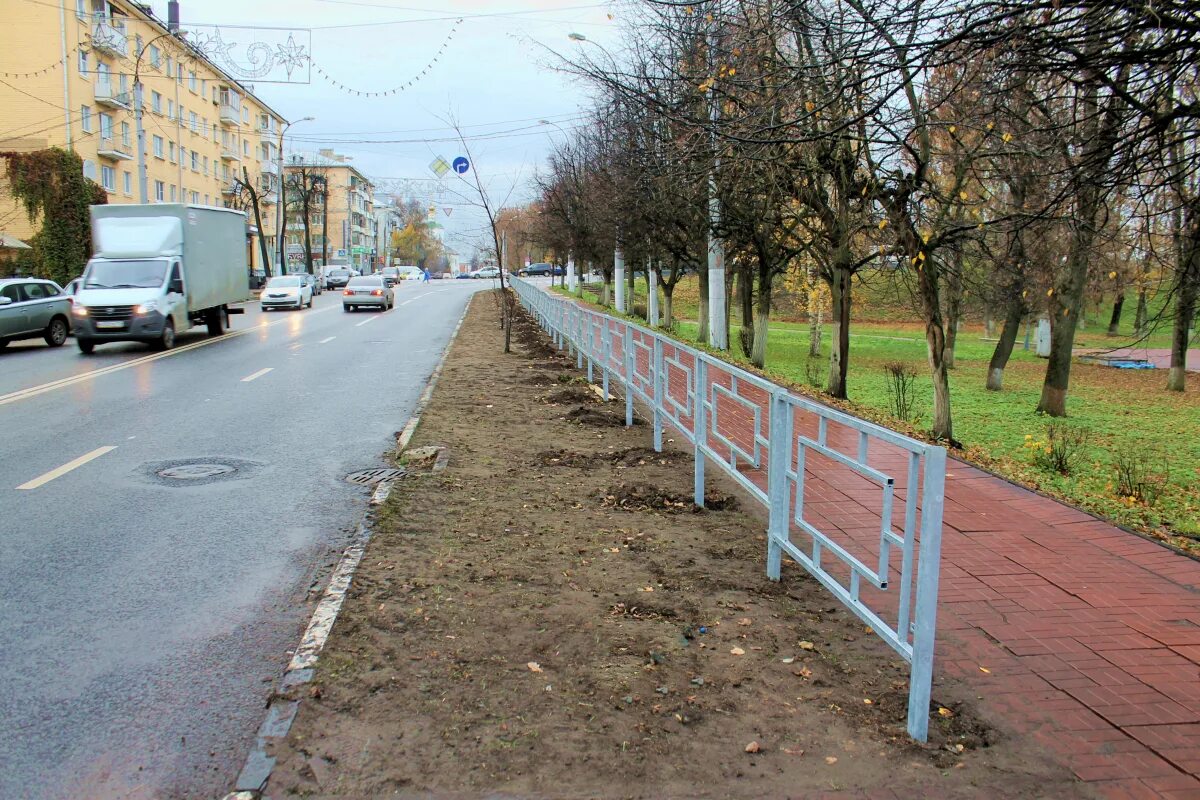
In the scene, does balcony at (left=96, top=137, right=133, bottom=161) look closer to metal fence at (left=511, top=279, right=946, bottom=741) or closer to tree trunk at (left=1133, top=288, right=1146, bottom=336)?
tree trunk at (left=1133, top=288, right=1146, bottom=336)

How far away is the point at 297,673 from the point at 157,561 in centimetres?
226

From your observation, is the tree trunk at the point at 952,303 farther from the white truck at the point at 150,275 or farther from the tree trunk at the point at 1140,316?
the white truck at the point at 150,275

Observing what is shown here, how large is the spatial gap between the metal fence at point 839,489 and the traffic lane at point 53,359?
11191mm

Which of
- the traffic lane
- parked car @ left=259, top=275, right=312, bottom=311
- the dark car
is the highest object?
the dark car

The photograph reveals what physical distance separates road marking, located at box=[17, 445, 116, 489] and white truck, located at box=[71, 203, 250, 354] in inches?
432

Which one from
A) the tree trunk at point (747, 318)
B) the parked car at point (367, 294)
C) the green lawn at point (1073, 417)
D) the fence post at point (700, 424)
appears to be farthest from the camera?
the parked car at point (367, 294)

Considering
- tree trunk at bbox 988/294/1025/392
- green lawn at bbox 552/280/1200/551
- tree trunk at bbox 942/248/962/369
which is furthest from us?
tree trunk at bbox 988/294/1025/392

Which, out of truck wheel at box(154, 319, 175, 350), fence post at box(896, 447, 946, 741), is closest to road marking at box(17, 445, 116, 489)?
fence post at box(896, 447, 946, 741)

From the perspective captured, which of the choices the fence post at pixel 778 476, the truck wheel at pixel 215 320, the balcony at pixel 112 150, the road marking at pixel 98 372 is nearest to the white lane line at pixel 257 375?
the road marking at pixel 98 372

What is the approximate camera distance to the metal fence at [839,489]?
11.3 feet

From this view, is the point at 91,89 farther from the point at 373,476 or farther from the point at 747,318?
the point at 373,476

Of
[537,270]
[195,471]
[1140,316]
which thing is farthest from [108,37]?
[537,270]

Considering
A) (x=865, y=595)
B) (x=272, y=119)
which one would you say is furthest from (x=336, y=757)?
(x=272, y=119)

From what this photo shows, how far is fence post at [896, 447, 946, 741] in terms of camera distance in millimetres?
3338
